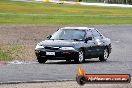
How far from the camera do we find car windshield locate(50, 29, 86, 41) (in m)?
23.0

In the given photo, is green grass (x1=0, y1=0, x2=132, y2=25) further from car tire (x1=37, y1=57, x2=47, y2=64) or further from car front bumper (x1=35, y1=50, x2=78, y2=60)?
car front bumper (x1=35, y1=50, x2=78, y2=60)

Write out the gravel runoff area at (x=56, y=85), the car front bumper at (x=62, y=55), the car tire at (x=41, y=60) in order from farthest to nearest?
the car tire at (x=41, y=60), the car front bumper at (x=62, y=55), the gravel runoff area at (x=56, y=85)

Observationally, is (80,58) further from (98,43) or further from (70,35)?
(98,43)

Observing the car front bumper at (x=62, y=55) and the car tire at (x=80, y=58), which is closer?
the car front bumper at (x=62, y=55)

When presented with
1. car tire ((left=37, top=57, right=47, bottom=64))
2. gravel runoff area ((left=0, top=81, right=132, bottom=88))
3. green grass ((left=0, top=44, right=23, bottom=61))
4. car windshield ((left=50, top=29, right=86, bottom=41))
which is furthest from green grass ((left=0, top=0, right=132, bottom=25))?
gravel runoff area ((left=0, top=81, right=132, bottom=88))

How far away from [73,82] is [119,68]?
5144 millimetres

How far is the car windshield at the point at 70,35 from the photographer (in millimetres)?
22984

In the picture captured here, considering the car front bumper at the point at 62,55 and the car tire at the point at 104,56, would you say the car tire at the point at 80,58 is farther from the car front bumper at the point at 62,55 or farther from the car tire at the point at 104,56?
the car tire at the point at 104,56

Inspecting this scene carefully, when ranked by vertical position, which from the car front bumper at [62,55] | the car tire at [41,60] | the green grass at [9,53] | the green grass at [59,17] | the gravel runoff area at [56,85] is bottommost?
→ the green grass at [59,17]

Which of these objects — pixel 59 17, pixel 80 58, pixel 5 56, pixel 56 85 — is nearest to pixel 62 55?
pixel 80 58

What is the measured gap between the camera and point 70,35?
75.9 feet

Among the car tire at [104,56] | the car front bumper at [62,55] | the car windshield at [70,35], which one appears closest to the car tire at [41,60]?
the car front bumper at [62,55]

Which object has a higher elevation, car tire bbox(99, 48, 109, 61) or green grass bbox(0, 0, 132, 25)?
car tire bbox(99, 48, 109, 61)

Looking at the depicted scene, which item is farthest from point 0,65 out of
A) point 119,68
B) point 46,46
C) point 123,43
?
point 123,43
